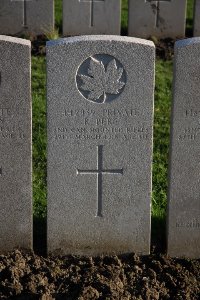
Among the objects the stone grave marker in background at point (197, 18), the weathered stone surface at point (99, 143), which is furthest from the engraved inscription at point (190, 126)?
the stone grave marker in background at point (197, 18)

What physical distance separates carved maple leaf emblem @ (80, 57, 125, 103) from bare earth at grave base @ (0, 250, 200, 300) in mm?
1247

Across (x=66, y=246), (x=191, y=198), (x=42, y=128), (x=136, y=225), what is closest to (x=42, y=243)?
(x=66, y=246)

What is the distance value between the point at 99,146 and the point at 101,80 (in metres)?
0.48

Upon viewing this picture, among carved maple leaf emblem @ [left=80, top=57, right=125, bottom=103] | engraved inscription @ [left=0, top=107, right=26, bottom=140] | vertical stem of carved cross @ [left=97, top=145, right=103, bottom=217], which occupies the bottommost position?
vertical stem of carved cross @ [left=97, top=145, right=103, bottom=217]

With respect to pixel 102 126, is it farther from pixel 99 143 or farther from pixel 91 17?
pixel 91 17

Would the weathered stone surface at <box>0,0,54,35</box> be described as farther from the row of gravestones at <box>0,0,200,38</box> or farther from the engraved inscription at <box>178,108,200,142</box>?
the engraved inscription at <box>178,108,200,142</box>

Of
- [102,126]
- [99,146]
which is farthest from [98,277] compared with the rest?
[102,126]

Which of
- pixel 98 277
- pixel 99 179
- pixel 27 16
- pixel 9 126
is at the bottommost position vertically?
pixel 98 277

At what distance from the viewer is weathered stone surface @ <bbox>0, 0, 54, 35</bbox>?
10367 mm

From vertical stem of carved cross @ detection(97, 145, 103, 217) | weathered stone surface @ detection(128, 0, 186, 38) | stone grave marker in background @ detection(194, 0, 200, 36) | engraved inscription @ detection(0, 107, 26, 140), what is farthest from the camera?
weathered stone surface @ detection(128, 0, 186, 38)

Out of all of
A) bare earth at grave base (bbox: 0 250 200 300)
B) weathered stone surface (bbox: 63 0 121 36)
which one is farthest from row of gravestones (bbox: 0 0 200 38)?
bare earth at grave base (bbox: 0 250 200 300)

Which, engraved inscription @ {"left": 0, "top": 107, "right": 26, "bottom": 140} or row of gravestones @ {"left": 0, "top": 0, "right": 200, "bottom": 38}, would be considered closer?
engraved inscription @ {"left": 0, "top": 107, "right": 26, "bottom": 140}

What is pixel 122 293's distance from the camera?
16.1ft

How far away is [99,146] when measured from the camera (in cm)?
516
